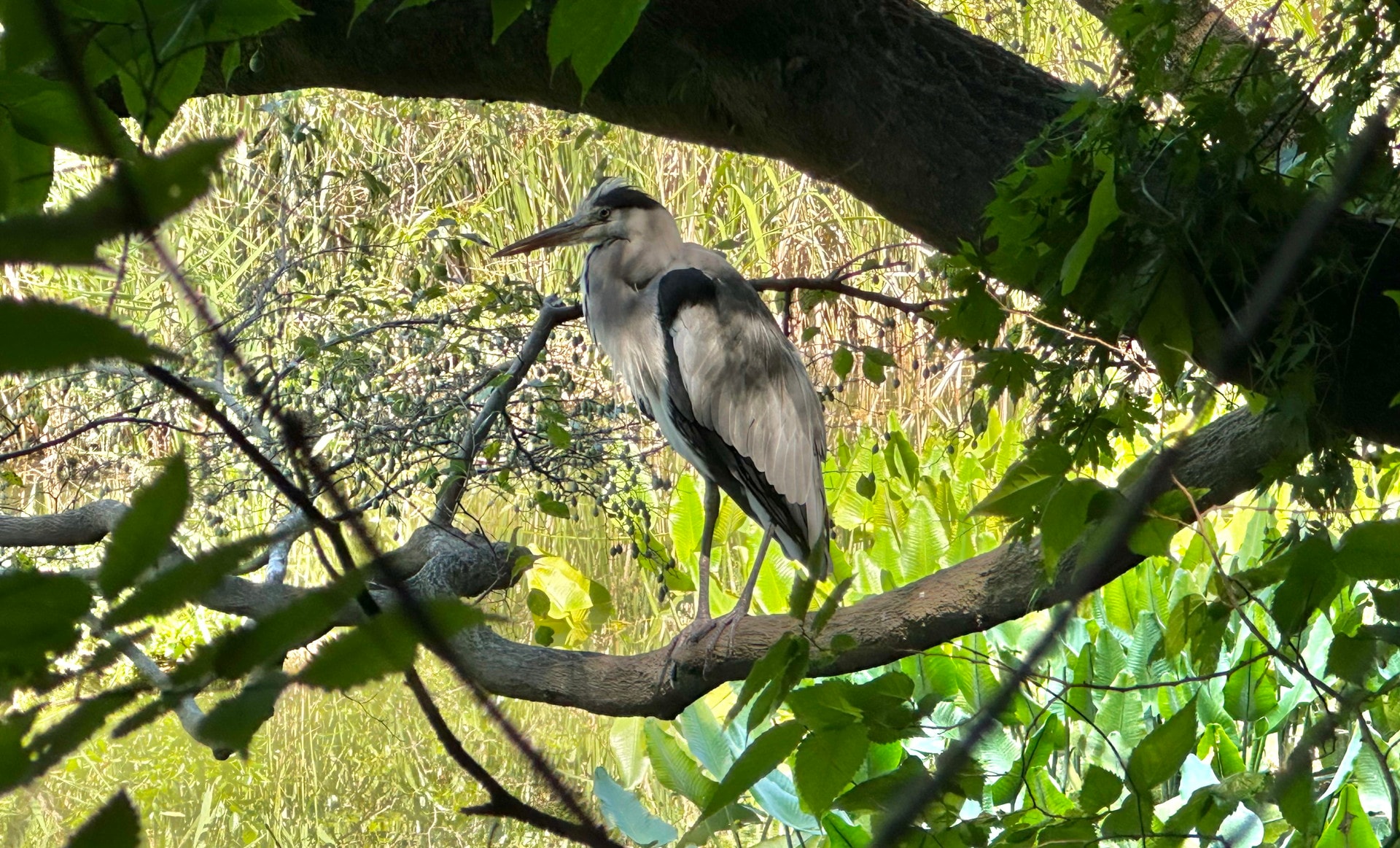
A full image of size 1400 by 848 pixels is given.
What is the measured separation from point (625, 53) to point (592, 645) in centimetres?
258

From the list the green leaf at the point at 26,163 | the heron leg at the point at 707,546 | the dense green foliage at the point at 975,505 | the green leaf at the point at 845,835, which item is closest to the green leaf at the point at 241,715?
the dense green foliage at the point at 975,505

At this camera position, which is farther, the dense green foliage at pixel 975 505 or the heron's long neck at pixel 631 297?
the heron's long neck at pixel 631 297

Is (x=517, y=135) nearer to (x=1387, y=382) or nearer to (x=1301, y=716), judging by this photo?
(x=1301, y=716)

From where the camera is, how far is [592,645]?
139 inches

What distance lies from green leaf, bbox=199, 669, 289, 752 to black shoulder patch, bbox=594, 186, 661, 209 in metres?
1.83

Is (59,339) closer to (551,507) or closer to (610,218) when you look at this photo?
(551,507)

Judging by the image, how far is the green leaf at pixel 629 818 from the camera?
1607 millimetres

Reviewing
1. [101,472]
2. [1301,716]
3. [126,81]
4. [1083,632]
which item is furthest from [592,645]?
[126,81]

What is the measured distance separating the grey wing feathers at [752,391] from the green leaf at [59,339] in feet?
5.70

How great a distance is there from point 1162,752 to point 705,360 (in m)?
1.30

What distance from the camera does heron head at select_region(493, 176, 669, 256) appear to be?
199 cm

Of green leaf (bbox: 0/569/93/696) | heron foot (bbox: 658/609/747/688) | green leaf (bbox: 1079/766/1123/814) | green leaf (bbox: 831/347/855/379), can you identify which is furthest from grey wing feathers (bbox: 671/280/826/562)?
green leaf (bbox: 0/569/93/696)

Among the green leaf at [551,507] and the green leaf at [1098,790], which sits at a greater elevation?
the green leaf at [551,507]

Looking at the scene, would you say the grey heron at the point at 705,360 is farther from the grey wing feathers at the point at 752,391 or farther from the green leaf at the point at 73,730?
the green leaf at the point at 73,730
